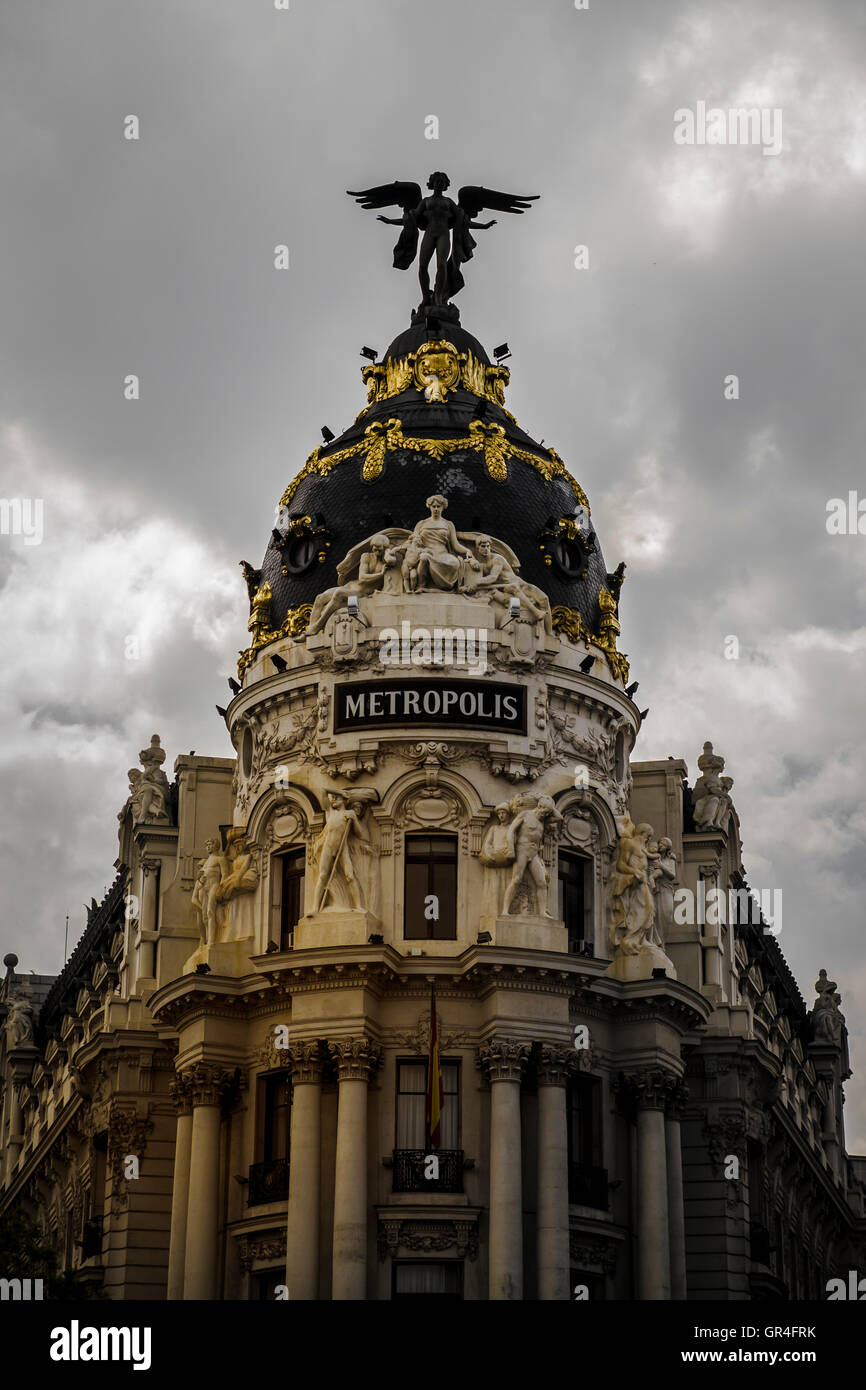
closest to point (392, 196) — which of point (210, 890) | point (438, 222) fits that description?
point (438, 222)

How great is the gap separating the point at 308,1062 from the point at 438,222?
27.7m

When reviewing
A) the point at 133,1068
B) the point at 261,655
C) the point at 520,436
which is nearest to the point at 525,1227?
the point at 133,1068

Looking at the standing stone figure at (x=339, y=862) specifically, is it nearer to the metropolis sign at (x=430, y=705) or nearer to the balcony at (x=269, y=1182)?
the metropolis sign at (x=430, y=705)

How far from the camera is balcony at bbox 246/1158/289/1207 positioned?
5616 cm

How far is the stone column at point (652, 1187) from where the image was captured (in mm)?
56062

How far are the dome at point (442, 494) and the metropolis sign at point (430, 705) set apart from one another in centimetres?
374

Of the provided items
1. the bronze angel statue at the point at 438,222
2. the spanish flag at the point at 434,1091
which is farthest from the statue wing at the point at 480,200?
the spanish flag at the point at 434,1091

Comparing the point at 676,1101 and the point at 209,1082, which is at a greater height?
the point at 209,1082

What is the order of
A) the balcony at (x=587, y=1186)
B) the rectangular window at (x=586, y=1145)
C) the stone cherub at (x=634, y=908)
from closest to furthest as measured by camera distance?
1. the balcony at (x=587, y=1186)
2. the rectangular window at (x=586, y=1145)
3. the stone cherub at (x=634, y=908)

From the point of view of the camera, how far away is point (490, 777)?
5903 centimetres

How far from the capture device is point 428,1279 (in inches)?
2154

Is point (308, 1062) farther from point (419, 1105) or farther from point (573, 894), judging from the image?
point (573, 894)

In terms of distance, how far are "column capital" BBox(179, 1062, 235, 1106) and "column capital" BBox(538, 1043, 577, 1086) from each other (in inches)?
321

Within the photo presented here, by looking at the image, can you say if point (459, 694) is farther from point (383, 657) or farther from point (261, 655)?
point (261, 655)
